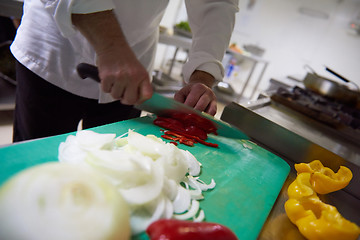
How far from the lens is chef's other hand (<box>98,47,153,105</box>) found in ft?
2.50

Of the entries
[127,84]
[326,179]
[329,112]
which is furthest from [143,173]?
[329,112]

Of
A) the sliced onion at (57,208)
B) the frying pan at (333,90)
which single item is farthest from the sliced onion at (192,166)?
the frying pan at (333,90)

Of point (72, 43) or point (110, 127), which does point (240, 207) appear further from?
point (72, 43)

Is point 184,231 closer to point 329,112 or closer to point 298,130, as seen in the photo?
point 298,130

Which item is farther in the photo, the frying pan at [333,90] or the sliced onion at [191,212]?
the frying pan at [333,90]

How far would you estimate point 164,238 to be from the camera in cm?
51

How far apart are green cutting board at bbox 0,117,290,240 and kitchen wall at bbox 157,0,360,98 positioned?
5.77 metres

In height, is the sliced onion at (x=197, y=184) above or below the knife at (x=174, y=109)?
below

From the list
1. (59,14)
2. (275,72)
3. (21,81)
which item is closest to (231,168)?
(59,14)

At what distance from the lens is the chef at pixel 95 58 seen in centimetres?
77

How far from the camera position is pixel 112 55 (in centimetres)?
77

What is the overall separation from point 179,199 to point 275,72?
7.51 metres

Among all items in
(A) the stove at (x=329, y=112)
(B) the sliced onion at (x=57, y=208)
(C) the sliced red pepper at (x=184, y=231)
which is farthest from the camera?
(A) the stove at (x=329, y=112)

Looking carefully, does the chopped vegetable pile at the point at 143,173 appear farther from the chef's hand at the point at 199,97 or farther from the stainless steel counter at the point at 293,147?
the chef's hand at the point at 199,97
